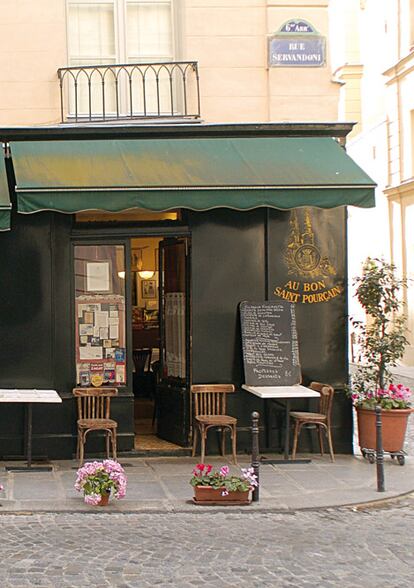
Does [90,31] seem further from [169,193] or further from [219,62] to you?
[169,193]

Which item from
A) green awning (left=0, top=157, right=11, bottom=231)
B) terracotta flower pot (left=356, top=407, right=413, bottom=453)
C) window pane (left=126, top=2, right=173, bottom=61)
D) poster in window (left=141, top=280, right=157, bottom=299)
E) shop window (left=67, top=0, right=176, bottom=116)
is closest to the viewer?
green awning (left=0, top=157, right=11, bottom=231)

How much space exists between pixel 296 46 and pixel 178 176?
10.4 ft

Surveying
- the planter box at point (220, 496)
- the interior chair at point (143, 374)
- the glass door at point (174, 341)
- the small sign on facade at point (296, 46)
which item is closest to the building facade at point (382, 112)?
the interior chair at point (143, 374)

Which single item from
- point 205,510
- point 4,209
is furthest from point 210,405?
point 4,209

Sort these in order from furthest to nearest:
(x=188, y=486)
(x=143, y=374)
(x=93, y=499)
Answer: (x=143, y=374) → (x=188, y=486) → (x=93, y=499)

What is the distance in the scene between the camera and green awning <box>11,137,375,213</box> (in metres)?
10.5

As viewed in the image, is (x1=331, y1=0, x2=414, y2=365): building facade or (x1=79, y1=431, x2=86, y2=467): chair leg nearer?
(x1=79, y1=431, x2=86, y2=467): chair leg

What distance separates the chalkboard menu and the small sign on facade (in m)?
3.42

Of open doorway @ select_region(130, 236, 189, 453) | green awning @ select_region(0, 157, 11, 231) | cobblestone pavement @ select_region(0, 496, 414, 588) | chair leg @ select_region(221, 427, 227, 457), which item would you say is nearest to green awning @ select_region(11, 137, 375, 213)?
green awning @ select_region(0, 157, 11, 231)

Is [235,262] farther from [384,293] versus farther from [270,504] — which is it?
[270,504]

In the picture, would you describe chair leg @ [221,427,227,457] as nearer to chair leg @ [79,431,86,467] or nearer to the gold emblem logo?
chair leg @ [79,431,86,467]

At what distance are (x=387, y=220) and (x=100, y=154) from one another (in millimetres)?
18805

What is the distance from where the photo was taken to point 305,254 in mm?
12023

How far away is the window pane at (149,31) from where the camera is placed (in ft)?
42.2
